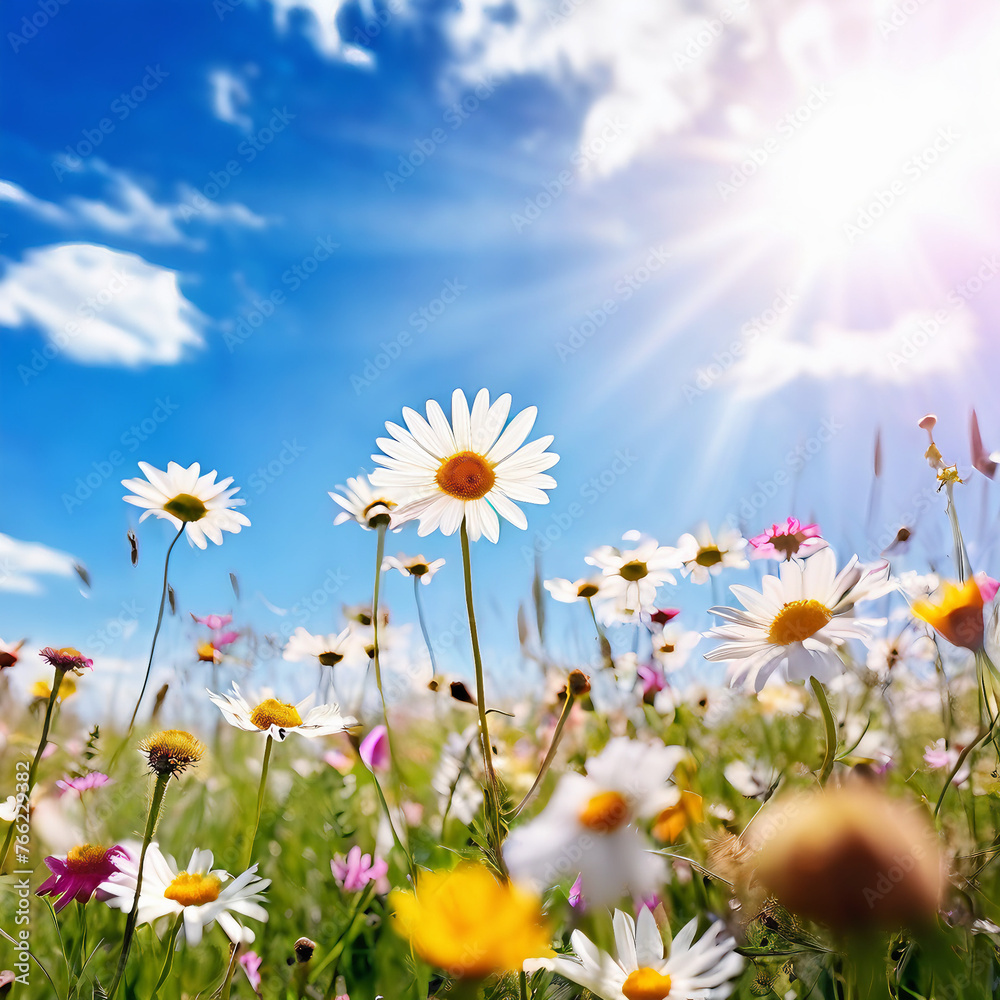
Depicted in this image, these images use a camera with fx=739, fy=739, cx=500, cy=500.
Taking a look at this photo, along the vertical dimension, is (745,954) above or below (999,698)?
below

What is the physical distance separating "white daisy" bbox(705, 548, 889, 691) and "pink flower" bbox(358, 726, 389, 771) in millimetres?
695

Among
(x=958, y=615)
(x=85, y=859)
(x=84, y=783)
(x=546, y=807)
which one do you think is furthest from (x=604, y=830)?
(x=84, y=783)

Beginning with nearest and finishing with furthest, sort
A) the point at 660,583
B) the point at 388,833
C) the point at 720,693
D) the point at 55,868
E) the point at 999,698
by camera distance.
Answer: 1. the point at 999,698
2. the point at 55,868
3. the point at 388,833
4. the point at 660,583
5. the point at 720,693

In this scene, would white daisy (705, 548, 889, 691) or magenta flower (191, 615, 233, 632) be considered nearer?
white daisy (705, 548, 889, 691)

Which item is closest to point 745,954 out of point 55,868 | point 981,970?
point 981,970

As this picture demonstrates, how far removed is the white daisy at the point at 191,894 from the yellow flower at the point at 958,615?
78 cm

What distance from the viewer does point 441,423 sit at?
3.52 ft

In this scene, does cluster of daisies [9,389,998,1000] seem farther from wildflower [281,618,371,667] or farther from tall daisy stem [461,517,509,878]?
wildflower [281,618,371,667]

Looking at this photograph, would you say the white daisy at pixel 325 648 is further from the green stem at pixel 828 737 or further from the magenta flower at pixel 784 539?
the green stem at pixel 828 737

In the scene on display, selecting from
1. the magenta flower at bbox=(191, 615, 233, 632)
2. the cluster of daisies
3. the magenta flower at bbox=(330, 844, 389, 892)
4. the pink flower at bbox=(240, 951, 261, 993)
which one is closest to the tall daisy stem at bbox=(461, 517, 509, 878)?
the cluster of daisies

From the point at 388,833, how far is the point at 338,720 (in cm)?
48

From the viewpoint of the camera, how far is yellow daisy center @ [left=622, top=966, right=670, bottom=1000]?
2.30 ft

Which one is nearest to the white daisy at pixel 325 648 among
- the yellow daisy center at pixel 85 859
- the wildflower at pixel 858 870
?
the yellow daisy center at pixel 85 859

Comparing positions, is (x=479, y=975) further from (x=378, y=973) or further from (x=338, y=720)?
(x=378, y=973)
